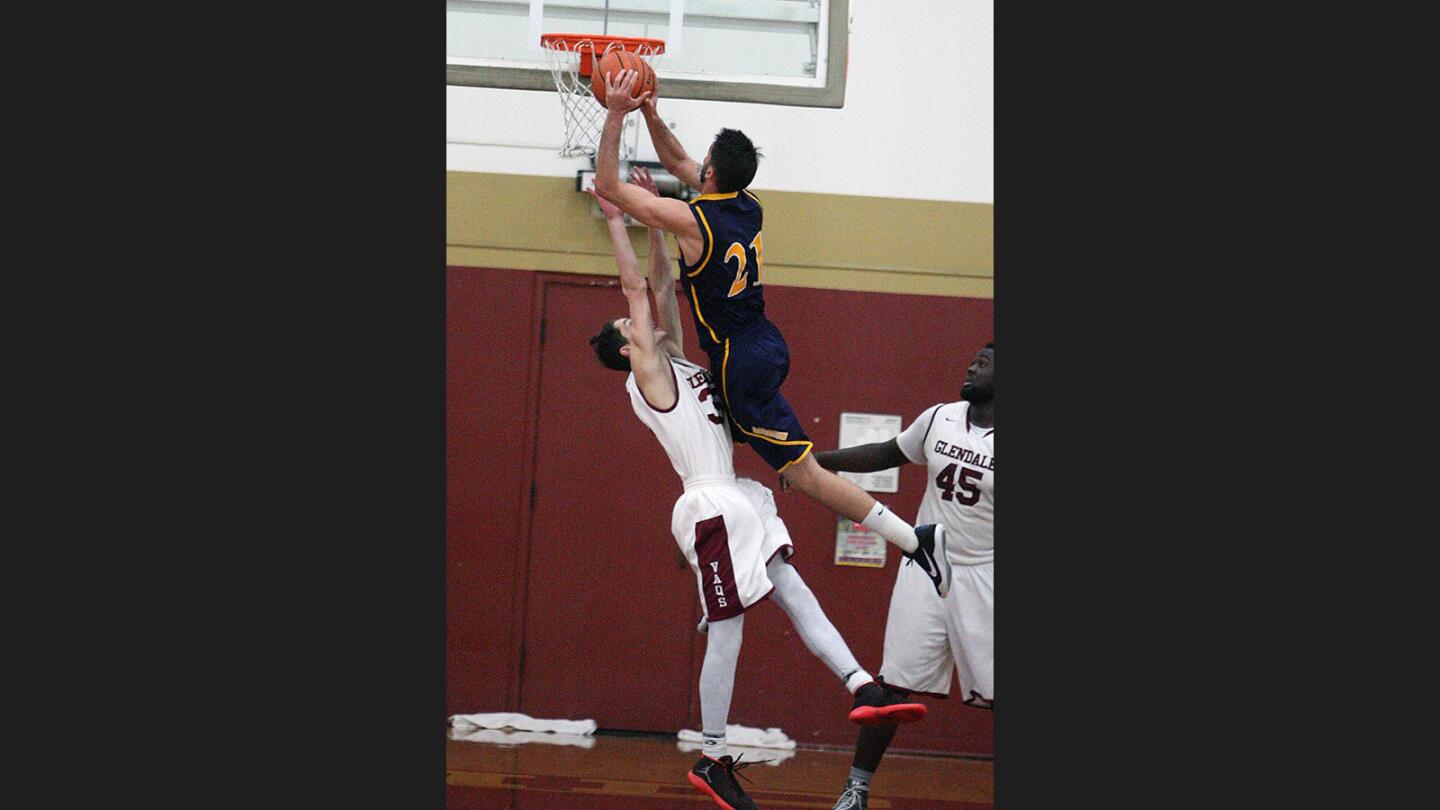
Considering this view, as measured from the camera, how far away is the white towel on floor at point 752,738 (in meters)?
7.47

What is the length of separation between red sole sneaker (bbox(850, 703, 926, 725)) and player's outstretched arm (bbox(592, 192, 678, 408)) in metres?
1.31

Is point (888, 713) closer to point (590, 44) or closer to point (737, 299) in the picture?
point (737, 299)

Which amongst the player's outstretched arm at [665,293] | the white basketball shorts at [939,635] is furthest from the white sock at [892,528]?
the player's outstretched arm at [665,293]

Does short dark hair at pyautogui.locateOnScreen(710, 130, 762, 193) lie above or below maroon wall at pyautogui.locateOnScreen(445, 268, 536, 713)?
above

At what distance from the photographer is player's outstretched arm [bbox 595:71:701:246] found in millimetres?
5016

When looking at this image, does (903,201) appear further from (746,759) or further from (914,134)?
(746,759)

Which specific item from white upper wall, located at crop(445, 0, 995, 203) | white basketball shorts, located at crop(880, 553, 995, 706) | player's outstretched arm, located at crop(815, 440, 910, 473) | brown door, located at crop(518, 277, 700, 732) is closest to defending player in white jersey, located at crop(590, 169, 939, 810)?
white basketball shorts, located at crop(880, 553, 995, 706)

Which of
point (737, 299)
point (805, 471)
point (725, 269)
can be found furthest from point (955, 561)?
point (725, 269)

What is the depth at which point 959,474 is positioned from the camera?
5.97 m

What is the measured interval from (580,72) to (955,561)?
2.93 meters

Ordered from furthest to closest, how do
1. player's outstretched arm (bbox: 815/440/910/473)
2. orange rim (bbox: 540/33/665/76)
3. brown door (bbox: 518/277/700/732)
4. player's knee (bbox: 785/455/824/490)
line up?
brown door (bbox: 518/277/700/732) → orange rim (bbox: 540/33/665/76) → player's outstretched arm (bbox: 815/440/910/473) → player's knee (bbox: 785/455/824/490)

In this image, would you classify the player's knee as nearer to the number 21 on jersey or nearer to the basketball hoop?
the number 21 on jersey

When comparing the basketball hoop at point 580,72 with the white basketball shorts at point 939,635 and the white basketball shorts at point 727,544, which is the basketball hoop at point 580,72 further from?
the white basketball shorts at point 939,635

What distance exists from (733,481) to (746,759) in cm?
249
